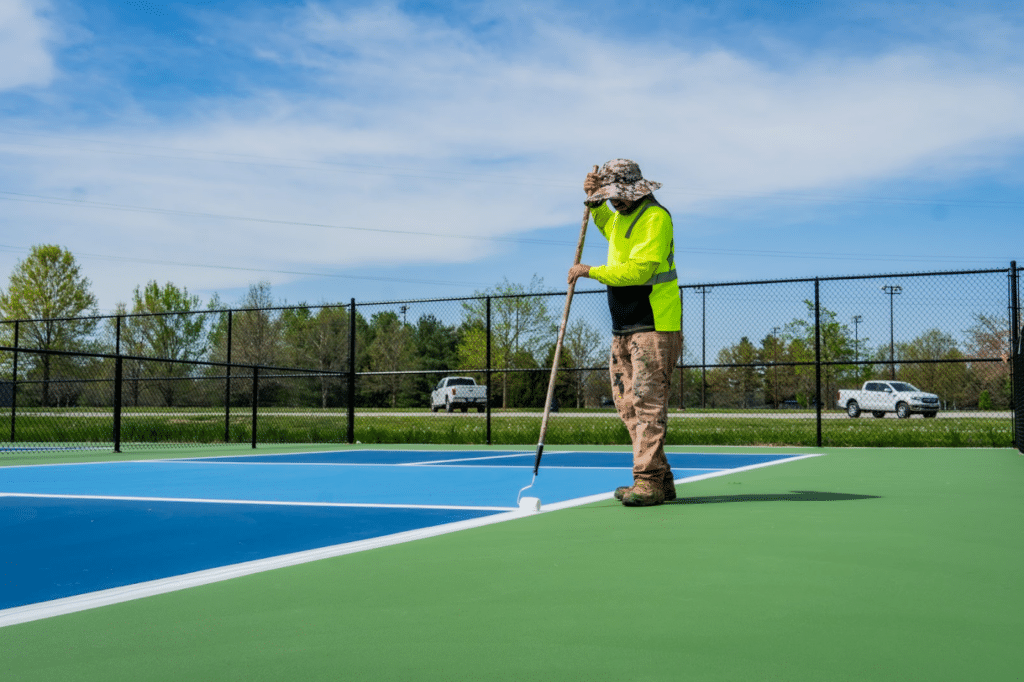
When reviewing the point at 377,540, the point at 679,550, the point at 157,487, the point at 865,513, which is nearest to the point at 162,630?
the point at 377,540

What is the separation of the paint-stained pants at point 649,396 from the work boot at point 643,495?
4cm

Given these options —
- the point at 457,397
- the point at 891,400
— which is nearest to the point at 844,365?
the point at 891,400

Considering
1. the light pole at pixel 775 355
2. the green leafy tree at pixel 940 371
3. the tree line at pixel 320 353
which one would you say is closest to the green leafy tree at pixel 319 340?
the tree line at pixel 320 353

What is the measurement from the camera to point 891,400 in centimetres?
3409

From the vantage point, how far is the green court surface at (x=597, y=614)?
2.11 m

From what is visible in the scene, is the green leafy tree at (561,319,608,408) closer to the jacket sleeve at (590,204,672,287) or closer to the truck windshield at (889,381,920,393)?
the jacket sleeve at (590,204,672,287)

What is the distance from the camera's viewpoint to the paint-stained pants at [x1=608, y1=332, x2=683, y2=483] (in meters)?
5.41

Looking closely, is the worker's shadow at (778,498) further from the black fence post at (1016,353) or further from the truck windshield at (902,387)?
the truck windshield at (902,387)

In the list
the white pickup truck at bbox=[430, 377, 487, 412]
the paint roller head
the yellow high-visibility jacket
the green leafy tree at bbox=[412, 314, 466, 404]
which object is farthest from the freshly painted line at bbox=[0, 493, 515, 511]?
the white pickup truck at bbox=[430, 377, 487, 412]

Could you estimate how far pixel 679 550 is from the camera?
3.73m

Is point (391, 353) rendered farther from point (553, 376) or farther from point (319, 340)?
point (553, 376)

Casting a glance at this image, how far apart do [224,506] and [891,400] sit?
32470mm

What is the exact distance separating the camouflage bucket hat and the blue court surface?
6.16 ft

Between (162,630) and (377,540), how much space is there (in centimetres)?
167
